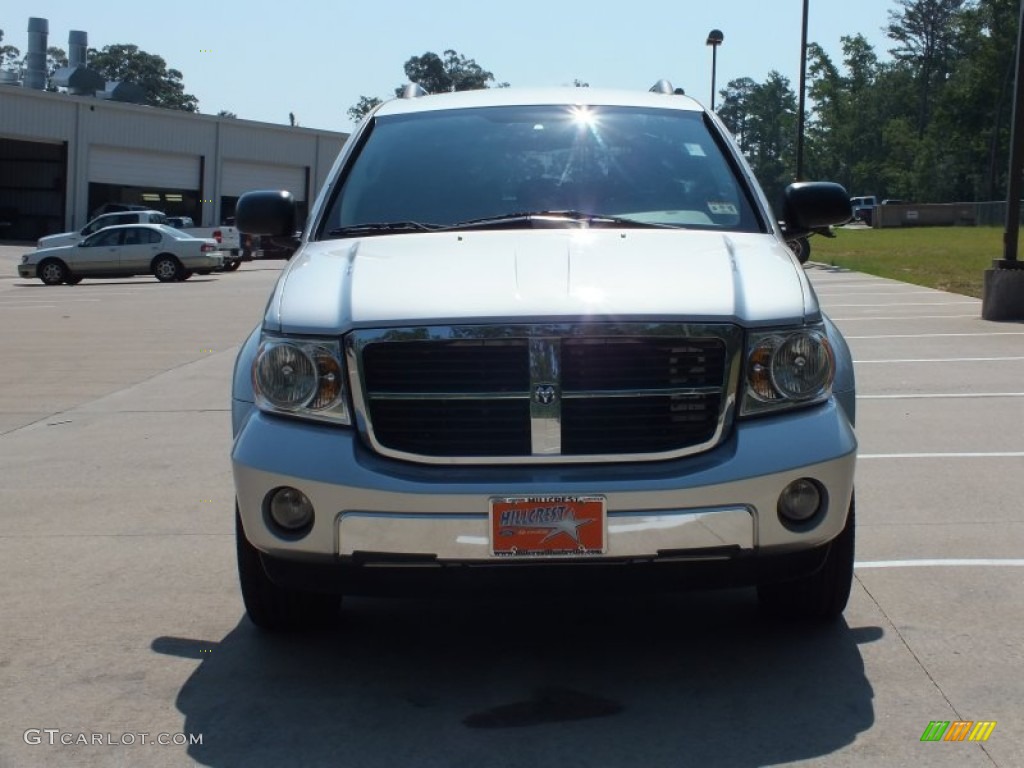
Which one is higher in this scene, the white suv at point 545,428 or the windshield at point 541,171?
the windshield at point 541,171

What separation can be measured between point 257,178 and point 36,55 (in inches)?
971

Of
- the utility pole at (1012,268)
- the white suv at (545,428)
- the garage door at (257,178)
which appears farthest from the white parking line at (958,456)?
the garage door at (257,178)

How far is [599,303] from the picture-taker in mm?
4359

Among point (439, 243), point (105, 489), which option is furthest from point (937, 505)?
point (105, 489)

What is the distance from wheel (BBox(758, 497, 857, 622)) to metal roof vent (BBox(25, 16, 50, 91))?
78939 mm

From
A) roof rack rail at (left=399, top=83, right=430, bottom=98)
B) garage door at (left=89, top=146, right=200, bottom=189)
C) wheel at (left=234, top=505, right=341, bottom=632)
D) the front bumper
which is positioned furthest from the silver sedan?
the front bumper

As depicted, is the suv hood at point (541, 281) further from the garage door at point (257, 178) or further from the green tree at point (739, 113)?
Result: the green tree at point (739, 113)

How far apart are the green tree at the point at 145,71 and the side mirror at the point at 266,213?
158 metres

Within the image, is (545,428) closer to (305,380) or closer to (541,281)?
(541,281)

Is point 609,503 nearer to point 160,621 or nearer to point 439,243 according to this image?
point 439,243

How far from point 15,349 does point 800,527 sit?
14.1 meters

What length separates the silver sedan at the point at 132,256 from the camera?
34531 mm

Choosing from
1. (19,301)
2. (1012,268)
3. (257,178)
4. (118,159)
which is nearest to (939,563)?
(1012,268)

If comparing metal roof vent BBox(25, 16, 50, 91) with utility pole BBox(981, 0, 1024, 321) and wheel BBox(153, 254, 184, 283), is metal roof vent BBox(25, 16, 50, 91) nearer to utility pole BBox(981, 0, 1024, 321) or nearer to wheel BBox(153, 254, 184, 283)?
wheel BBox(153, 254, 184, 283)
